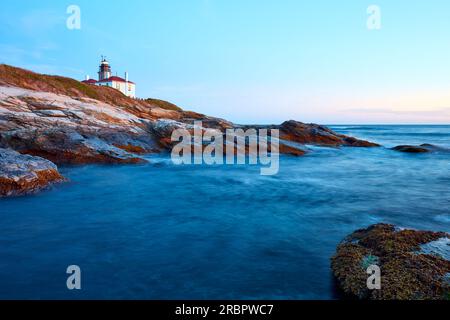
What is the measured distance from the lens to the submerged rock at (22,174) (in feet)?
38.5

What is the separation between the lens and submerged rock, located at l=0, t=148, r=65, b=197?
463 inches

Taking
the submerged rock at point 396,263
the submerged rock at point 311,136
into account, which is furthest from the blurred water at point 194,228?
the submerged rock at point 311,136

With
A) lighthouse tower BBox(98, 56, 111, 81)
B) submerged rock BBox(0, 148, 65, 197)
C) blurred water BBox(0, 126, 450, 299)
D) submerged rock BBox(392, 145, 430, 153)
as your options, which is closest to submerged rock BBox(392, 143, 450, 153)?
submerged rock BBox(392, 145, 430, 153)

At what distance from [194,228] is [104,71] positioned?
68697 millimetres

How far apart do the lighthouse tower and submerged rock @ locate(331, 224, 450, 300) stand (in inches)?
2792

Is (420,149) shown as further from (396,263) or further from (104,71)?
(104,71)

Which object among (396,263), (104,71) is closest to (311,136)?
(396,263)

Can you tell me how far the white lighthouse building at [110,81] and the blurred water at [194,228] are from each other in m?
52.2
